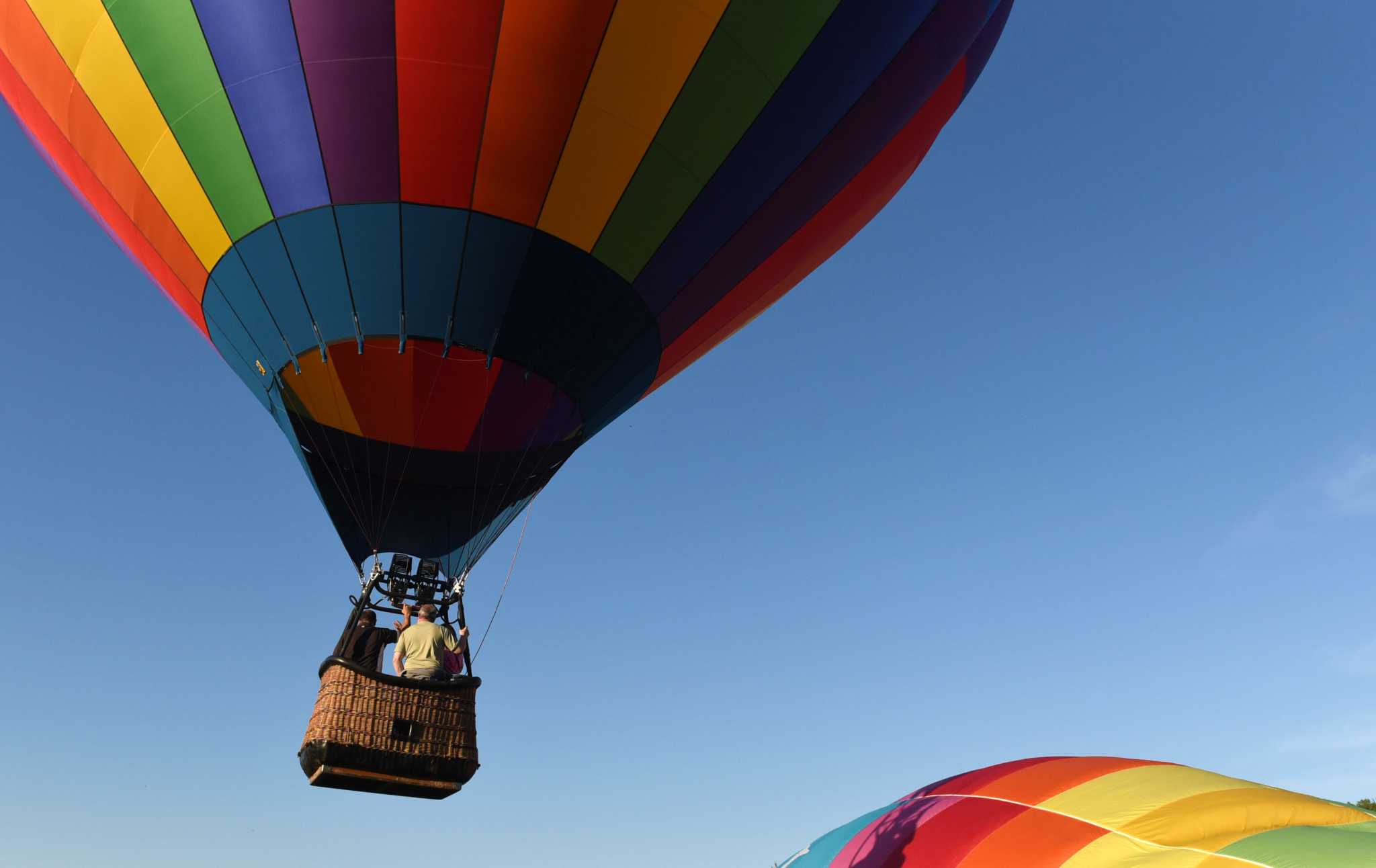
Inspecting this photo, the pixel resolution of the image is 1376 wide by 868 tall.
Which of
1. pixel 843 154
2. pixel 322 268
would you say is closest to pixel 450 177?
pixel 322 268

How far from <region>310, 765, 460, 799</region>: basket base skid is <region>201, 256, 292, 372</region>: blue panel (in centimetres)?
267

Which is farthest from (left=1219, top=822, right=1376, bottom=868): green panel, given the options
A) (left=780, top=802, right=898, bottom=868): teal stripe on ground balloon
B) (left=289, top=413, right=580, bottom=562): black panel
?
(left=289, top=413, right=580, bottom=562): black panel

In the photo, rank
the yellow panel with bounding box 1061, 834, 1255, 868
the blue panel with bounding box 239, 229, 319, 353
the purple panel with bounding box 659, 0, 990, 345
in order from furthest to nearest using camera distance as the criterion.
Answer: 1. the purple panel with bounding box 659, 0, 990, 345
2. the blue panel with bounding box 239, 229, 319, 353
3. the yellow panel with bounding box 1061, 834, 1255, 868

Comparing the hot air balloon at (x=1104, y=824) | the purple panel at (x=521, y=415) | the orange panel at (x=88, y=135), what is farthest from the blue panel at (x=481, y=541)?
the hot air balloon at (x=1104, y=824)

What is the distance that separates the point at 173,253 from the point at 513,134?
7.88 ft

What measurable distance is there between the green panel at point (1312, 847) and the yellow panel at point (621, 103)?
466 centimetres

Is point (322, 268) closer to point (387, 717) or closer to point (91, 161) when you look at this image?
point (91, 161)

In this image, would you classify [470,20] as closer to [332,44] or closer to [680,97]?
[332,44]

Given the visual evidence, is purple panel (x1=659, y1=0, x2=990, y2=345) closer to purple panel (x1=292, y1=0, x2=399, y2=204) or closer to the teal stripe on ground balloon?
purple panel (x1=292, y1=0, x2=399, y2=204)

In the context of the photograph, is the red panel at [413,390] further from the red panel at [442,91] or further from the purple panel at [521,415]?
the red panel at [442,91]

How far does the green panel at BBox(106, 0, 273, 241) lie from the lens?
209 inches

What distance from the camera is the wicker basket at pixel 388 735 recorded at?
4520 mm

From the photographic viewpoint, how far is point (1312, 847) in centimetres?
470

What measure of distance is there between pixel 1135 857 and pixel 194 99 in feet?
21.0
